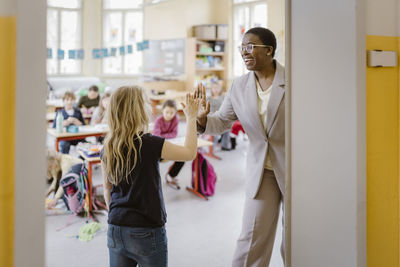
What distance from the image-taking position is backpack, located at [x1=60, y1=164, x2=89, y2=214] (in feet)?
13.0

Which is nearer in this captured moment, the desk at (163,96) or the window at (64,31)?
the desk at (163,96)

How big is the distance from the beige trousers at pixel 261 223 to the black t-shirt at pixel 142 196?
0.56m

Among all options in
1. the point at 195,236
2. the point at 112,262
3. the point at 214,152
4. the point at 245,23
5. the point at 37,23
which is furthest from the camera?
the point at 245,23

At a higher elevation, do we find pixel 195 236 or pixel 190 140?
pixel 190 140

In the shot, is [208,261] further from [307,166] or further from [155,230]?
[307,166]

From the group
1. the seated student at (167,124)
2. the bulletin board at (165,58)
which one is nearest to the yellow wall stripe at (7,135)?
the seated student at (167,124)

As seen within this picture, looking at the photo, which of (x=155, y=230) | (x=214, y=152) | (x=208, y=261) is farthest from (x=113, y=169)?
(x=214, y=152)

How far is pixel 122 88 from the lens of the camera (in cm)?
210

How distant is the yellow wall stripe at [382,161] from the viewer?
5.65 ft

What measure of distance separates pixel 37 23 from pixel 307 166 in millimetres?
1296

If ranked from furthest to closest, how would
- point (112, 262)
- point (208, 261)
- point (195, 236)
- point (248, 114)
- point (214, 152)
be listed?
point (214, 152)
point (195, 236)
point (208, 261)
point (248, 114)
point (112, 262)

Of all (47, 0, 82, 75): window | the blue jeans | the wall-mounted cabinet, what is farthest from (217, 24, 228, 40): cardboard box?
the blue jeans

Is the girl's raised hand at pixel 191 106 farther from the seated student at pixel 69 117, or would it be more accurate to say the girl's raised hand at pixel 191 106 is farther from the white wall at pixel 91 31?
the white wall at pixel 91 31

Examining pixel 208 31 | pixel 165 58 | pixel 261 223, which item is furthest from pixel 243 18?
pixel 261 223
